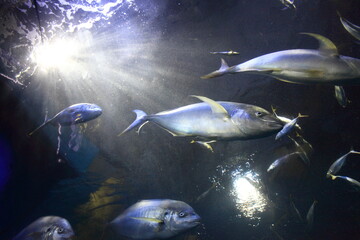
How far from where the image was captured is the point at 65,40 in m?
5.28

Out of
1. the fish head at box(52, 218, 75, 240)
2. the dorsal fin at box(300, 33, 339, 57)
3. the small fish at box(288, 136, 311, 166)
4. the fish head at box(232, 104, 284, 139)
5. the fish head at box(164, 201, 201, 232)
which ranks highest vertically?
the dorsal fin at box(300, 33, 339, 57)

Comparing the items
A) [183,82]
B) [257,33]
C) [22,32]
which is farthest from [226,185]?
[22,32]

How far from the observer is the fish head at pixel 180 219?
3.25 meters

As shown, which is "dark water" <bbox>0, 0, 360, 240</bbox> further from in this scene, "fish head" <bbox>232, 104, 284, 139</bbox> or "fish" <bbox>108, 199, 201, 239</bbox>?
"fish head" <bbox>232, 104, 284, 139</bbox>

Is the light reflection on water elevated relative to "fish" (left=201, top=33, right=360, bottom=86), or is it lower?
lower

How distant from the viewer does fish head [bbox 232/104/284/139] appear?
6.18 ft

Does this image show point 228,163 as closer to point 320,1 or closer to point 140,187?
point 140,187

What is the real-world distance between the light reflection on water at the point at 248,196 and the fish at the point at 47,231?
4918mm

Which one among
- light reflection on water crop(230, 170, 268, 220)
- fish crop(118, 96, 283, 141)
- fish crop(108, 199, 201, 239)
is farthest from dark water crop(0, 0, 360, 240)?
fish crop(118, 96, 283, 141)

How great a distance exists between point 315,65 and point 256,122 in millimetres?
801

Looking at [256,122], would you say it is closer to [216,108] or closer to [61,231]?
[216,108]

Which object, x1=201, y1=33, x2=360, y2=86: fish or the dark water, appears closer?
x1=201, y1=33, x2=360, y2=86: fish

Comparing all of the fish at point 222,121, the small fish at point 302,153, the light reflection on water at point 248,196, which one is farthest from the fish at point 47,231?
the small fish at point 302,153

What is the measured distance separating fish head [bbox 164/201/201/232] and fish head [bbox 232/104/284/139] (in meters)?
1.99
